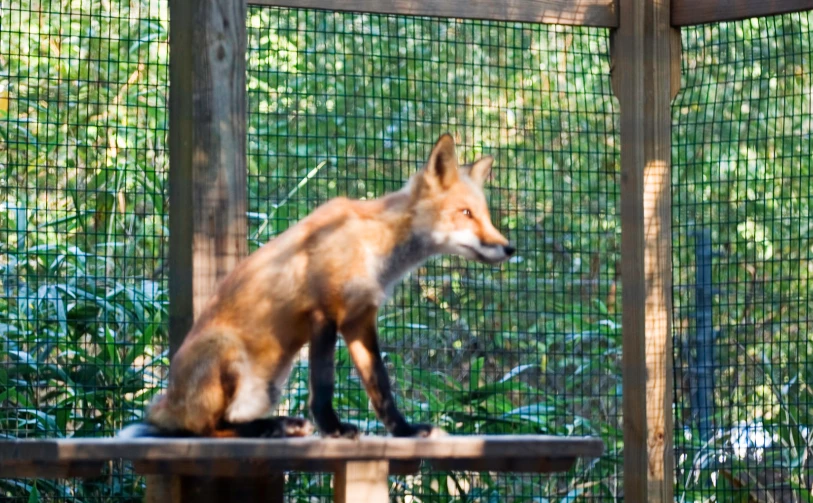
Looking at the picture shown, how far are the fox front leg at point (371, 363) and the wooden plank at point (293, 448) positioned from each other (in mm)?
457

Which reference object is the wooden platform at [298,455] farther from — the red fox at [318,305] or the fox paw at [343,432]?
the red fox at [318,305]

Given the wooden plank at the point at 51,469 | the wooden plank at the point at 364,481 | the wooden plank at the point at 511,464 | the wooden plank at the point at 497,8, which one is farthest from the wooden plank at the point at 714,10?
the wooden plank at the point at 51,469

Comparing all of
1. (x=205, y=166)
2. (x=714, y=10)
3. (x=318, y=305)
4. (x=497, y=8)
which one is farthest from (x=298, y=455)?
(x=714, y=10)

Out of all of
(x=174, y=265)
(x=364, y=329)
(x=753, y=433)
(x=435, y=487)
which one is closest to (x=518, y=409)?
(x=435, y=487)

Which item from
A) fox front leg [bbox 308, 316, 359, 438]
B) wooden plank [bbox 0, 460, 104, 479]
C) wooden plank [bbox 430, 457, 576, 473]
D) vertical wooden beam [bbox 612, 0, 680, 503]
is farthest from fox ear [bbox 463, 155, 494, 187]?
wooden plank [bbox 0, 460, 104, 479]

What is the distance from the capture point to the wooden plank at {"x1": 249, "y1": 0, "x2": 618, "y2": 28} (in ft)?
11.6

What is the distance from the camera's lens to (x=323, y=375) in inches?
117

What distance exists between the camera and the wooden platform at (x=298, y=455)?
2.42 m

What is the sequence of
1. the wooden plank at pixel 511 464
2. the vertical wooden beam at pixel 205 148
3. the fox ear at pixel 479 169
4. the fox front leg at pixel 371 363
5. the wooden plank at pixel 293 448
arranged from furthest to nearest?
1. the fox ear at pixel 479 169
2. the fox front leg at pixel 371 363
3. the vertical wooden beam at pixel 205 148
4. the wooden plank at pixel 511 464
5. the wooden plank at pixel 293 448

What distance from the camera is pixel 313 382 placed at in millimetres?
2979

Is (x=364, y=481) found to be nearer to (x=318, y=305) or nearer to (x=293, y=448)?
(x=293, y=448)

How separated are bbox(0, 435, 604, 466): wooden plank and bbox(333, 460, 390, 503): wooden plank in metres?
0.04

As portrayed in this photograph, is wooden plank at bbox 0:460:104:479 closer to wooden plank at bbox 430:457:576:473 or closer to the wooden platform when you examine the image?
the wooden platform

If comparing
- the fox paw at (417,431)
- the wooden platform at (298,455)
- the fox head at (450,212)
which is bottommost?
the wooden platform at (298,455)
